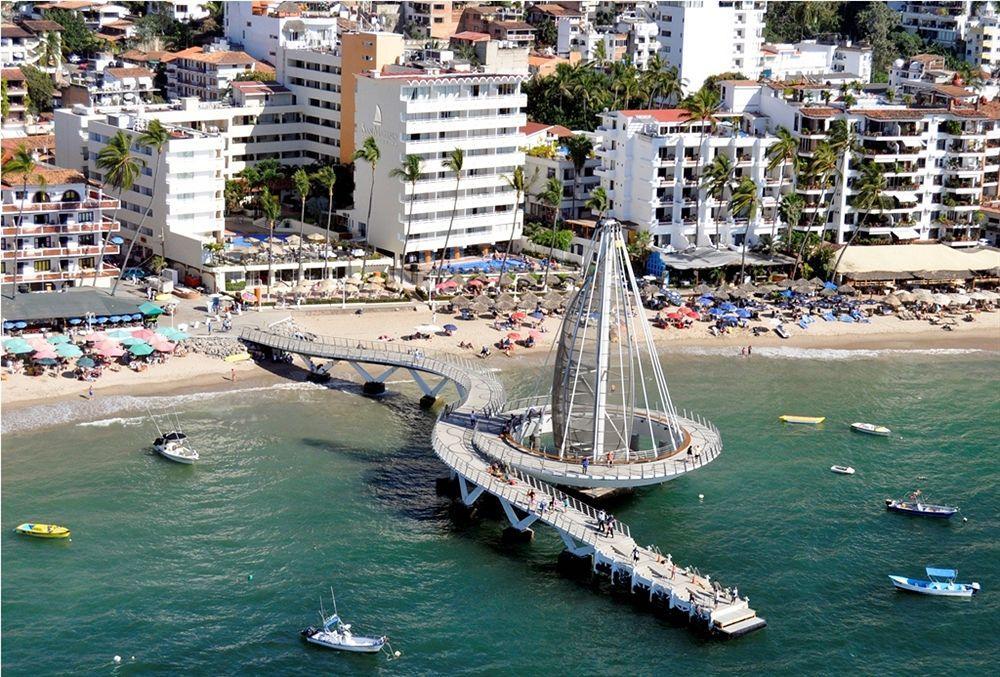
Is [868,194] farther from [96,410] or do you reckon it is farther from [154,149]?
[96,410]

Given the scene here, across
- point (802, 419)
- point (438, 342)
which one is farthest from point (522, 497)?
point (438, 342)

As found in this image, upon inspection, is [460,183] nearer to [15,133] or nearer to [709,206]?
[709,206]

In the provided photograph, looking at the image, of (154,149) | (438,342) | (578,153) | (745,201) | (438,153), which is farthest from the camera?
(578,153)

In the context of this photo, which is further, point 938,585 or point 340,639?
point 938,585

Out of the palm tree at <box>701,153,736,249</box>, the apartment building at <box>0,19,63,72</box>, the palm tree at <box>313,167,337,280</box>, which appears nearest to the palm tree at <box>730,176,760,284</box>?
the palm tree at <box>701,153,736,249</box>

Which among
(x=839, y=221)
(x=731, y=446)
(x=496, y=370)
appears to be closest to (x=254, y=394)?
(x=496, y=370)

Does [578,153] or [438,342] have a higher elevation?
[578,153]

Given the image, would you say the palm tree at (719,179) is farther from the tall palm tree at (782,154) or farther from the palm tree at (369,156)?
the palm tree at (369,156)
